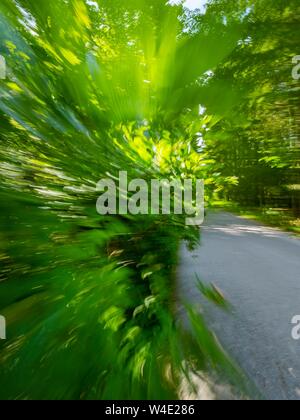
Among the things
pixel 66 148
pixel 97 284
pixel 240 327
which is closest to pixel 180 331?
pixel 97 284

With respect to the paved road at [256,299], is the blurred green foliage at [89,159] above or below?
above

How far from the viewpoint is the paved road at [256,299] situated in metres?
1.54

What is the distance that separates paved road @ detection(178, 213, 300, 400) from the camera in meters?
1.54

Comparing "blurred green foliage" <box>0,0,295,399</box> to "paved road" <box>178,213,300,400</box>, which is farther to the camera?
"paved road" <box>178,213,300,400</box>

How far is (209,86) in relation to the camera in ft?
1.40

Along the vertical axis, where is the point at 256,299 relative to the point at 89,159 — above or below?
below

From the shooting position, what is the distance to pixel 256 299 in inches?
113

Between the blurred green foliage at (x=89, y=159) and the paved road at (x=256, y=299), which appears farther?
the paved road at (x=256, y=299)

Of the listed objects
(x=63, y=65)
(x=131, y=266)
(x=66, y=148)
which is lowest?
(x=131, y=266)

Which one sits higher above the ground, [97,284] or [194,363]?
[97,284]

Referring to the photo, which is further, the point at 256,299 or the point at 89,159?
the point at 256,299

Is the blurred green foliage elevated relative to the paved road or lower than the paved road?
elevated

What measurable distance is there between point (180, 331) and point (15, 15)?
0.50m
